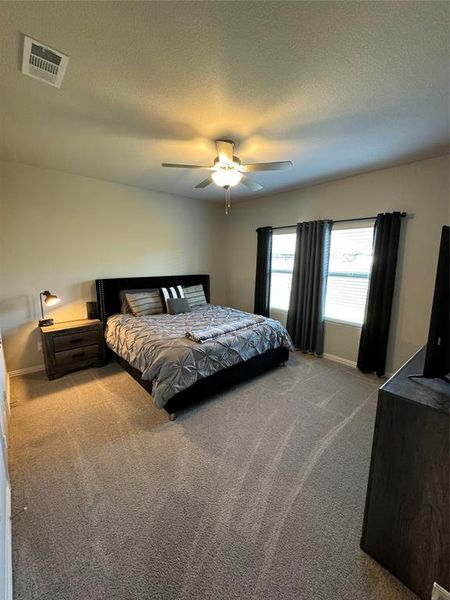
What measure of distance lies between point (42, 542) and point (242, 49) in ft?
9.43

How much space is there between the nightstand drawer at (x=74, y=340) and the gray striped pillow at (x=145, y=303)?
0.60 metres

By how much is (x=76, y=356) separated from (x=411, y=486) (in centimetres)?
348

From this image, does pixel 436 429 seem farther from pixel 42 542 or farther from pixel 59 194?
pixel 59 194

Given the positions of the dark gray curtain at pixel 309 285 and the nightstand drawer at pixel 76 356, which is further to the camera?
the dark gray curtain at pixel 309 285

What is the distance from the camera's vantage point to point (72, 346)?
3213mm

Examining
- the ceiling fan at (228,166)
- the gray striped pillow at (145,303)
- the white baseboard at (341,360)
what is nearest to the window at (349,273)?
the white baseboard at (341,360)

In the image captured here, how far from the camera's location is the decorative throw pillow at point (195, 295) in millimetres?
4322

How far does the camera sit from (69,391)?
9.30ft

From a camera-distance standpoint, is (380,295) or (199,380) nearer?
(199,380)

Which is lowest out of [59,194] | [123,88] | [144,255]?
[144,255]

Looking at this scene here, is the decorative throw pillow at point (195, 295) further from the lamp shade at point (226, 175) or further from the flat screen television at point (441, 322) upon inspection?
the flat screen television at point (441, 322)

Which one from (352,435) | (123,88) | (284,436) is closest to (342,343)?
(352,435)

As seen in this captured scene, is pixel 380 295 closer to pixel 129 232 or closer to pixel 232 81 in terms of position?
pixel 232 81

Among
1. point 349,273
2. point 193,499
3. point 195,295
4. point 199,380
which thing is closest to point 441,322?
point 193,499
